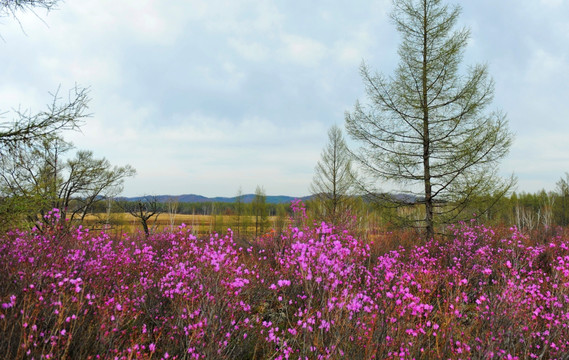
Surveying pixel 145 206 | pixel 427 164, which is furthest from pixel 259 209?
pixel 427 164

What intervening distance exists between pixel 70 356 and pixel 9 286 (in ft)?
3.28

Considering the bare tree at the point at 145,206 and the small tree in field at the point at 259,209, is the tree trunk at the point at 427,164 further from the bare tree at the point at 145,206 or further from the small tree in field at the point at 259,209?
the small tree in field at the point at 259,209

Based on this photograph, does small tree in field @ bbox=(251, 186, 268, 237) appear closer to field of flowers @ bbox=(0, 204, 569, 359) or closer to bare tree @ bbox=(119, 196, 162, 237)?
bare tree @ bbox=(119, 196, 162, 237)

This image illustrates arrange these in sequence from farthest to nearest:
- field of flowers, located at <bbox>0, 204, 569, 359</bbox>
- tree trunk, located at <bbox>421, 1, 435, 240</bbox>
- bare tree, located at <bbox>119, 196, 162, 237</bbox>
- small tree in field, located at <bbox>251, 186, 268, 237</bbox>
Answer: small tree in field, located at <bbox>251, 186, 268, 237</bbox>
bare tree, located at <bbox>119, 196, 162, 237</bbox>
tree trunk, located at <bbox>421, 1, 435, 240</bbox>
field of flowers, located at <bbox>0, 204, 569, 359</bbox>

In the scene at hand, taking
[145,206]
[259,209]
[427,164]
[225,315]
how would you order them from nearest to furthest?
[225,315] → [427,164] → [145,206] → [259,209]

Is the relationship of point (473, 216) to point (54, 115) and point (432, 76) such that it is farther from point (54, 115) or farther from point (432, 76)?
point (54, 115)

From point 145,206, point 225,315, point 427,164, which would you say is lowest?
point 225,315

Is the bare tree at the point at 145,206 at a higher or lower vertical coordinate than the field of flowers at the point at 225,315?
higher

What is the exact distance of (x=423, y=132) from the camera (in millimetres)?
10594

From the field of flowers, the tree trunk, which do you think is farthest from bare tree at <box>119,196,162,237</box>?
the tree trunk

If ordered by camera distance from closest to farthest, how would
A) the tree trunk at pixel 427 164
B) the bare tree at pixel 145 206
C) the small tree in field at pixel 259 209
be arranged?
the tree trunk at pixel 427 164 < the bare tree at pixel 145 206 < the small tree in field at pixel 259 209

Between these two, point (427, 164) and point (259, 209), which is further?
point (259, 209)

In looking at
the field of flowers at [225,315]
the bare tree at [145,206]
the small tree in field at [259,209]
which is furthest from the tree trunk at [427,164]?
the small tree in field at [259,209]

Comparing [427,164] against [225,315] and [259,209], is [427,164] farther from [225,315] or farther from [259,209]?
[259,209]
